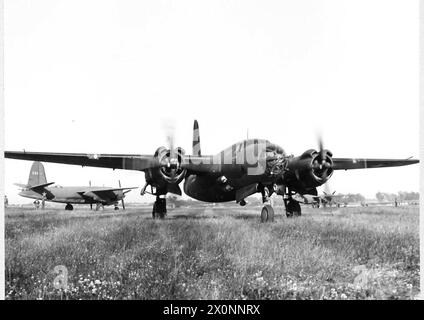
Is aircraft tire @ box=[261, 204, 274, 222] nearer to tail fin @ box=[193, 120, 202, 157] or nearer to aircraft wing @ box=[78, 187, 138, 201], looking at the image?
tail fin @ box=[193, 120, 202, 157]

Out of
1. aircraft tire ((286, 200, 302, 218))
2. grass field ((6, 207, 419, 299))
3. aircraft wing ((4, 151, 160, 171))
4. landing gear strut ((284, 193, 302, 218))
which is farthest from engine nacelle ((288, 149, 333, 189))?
aircraft wing ((4, 151, 160, 171))

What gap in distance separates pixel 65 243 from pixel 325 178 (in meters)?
11.2

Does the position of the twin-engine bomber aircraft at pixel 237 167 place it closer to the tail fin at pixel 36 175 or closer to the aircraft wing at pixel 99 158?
the aircraft wing at pixel 99 158

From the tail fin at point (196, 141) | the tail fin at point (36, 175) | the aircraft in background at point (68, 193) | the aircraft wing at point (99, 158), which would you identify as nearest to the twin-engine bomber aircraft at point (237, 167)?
the aircraft wing at point (99, 158)

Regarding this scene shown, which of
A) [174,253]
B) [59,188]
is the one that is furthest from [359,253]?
[59,188]

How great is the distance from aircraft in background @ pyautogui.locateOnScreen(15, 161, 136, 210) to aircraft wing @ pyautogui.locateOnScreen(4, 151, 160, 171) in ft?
96.9

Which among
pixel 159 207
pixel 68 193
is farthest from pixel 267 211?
pixel 68 193

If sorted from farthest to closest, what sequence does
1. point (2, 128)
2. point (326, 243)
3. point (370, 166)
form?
point (370, 166) → point (326, 243) → point (2, 128)

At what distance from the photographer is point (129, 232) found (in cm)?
1152

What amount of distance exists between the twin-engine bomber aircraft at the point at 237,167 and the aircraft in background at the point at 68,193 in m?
30.0

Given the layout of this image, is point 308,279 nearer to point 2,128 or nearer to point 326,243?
point 326,243

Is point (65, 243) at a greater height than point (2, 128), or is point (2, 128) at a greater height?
point (2, 128)
